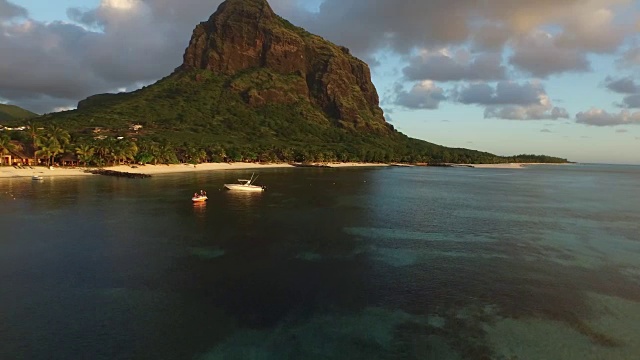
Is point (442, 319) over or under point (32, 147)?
under

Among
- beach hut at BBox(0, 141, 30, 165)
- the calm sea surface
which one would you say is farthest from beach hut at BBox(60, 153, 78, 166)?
the calm sea surface

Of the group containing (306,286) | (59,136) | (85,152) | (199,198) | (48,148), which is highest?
(59,136)

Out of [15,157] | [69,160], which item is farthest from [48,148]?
[69,160]

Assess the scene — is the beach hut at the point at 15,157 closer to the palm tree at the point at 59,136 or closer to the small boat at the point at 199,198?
the palm tree at the point at 59,136

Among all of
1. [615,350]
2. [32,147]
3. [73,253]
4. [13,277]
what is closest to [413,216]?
[615,350]

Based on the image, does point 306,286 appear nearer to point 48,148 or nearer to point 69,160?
point 48,148

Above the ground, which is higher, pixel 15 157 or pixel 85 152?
pixel 85 152

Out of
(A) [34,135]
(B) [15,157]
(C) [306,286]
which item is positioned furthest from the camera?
(B) [15,157]

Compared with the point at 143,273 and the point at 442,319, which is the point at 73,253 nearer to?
the point at 143,273

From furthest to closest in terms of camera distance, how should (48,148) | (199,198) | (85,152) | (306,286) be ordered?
A: 1. (85,152)
2. (48,148)
3. (199,198)
4. (306,286)
